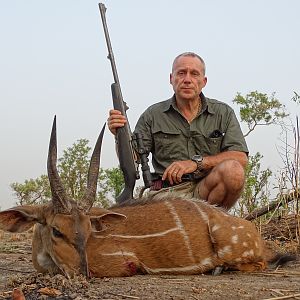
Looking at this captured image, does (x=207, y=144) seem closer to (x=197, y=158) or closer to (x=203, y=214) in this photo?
(x=197, y=158)

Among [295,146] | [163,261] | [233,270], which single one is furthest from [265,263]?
[295,146]

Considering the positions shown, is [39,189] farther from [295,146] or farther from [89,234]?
[89,234]

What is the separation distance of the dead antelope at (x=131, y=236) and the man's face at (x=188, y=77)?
4.14 feet

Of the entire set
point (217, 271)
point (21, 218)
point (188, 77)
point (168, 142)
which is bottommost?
point (217, 271)

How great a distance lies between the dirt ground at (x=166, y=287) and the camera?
125 inches

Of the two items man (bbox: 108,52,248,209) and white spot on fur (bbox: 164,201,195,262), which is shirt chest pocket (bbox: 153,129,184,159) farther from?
white spot on fur (bbox: 164,201,195,262)

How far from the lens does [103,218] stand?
4.08 metres

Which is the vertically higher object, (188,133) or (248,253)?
(188,133)

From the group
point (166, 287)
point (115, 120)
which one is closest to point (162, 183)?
point (115, 120)

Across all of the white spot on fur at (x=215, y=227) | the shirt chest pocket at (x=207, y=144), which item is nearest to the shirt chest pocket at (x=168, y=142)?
the shirt chest pocket at (x=207, y=144)

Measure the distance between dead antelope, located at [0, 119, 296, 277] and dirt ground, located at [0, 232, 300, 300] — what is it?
146 mm

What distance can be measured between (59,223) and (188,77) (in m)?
2.20

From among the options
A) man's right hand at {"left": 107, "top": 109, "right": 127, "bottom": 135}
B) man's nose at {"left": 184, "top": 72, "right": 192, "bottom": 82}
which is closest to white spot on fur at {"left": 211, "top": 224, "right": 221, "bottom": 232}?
man's right hand at {"left": 107, "top": 109, "right": 127, "bottom": 135}

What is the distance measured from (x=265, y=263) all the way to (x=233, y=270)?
0.25m
